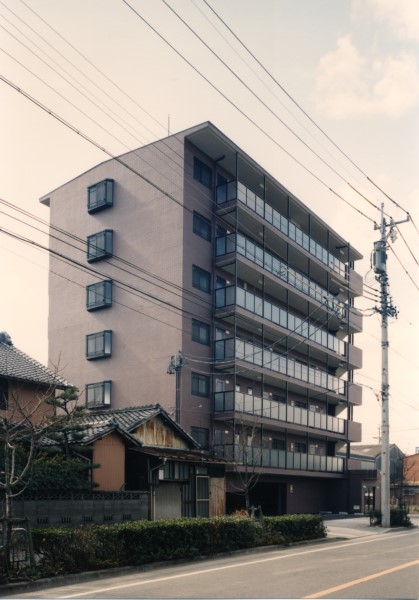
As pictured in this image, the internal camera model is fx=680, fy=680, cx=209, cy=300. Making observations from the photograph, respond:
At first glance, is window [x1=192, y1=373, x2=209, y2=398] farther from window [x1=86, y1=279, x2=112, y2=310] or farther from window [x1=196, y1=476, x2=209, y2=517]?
window [x1=196, y1=476, x2=209, y2=517]

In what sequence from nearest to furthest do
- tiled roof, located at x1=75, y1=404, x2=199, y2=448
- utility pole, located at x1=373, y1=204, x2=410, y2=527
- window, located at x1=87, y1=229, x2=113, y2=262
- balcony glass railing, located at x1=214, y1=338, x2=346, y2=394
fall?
1. tiled roof, located at x1=75, y1=404, x2=199, y2=448
2. utility pole, located at x1=373, y1=204, x2=410, y2=527
3. balcony glass railing, located at x1=214, y1=338, x2=346, y2=394
4. window, located at x1=87, y1=229, x2=113, y2=262

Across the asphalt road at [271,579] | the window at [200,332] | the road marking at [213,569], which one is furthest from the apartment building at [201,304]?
the asphalt road at [271,579]

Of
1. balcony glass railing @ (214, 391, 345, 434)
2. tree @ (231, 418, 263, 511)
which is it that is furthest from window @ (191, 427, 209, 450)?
tree @ (231, 418, 263, 511)

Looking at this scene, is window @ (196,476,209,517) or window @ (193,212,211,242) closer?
window @ (196,476,209,517)

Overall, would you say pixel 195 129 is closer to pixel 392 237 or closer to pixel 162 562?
pixel 392 237

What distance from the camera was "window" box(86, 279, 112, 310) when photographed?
3941 cm

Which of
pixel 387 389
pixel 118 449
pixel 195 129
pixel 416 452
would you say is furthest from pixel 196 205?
pixel 416 452

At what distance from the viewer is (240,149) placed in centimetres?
3909

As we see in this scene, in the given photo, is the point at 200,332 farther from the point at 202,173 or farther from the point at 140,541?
the point at 140,541

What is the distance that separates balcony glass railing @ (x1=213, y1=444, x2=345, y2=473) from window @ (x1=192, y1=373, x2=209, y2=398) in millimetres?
2980

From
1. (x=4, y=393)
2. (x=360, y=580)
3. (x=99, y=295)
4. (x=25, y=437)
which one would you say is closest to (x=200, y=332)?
(x=99, y=295)

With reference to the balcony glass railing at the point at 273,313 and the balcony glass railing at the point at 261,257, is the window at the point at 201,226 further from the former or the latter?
the balcony glass railing at the point at 273,313


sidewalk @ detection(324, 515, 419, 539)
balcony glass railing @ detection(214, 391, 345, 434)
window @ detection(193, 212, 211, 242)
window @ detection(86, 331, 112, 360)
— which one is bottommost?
sidewalk @ detection(324, 515, 419, 539)

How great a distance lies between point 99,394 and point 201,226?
1121 cm
